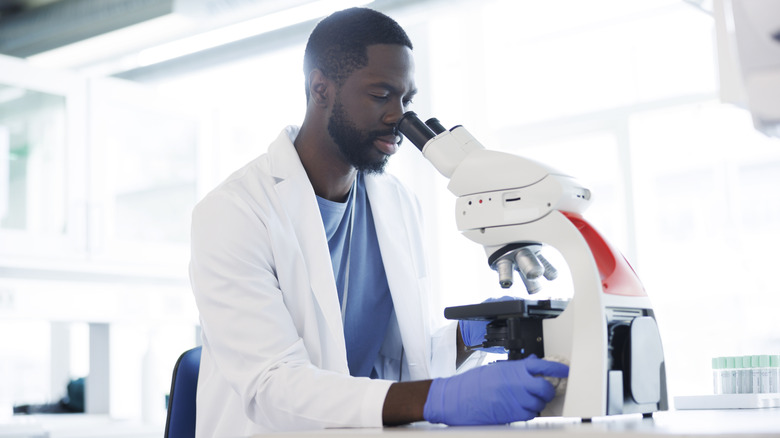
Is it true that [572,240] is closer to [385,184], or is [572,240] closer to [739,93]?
[739,93]

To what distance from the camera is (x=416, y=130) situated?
133 centimetres

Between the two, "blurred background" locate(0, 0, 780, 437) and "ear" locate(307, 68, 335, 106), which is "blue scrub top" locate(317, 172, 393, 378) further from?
"blurred background" locate(0, 0, 780, 437)

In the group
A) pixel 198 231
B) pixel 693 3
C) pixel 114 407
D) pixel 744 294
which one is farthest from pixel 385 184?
pixel 744 294

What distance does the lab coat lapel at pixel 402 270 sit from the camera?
170cm

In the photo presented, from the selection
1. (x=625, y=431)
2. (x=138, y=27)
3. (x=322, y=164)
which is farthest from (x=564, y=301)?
(x=138, y=27)

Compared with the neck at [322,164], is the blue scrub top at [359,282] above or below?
below

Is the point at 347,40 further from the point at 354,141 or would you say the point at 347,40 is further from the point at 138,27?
the point at 138,27

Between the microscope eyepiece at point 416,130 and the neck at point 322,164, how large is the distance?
40cm

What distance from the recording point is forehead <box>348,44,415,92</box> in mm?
1614

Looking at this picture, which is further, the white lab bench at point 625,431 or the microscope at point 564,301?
the microscope at point 564,301

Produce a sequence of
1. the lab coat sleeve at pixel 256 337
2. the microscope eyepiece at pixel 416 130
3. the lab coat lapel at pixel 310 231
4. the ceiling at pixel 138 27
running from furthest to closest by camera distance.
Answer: the ceiling at pixel 138 27 < the lab coat lapel at pixel 310 231 < the microscope eyepiece at pixel 416 130 < the lab coat sleeve at pixel 256 337

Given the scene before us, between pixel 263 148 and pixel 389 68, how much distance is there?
210 centimetres

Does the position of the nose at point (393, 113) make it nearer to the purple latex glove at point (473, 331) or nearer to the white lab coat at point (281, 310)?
the white lab coat at point (281, 310)

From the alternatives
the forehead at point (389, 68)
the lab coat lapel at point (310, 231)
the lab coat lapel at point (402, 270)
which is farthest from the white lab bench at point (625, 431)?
the forehead at point (389, 68)
